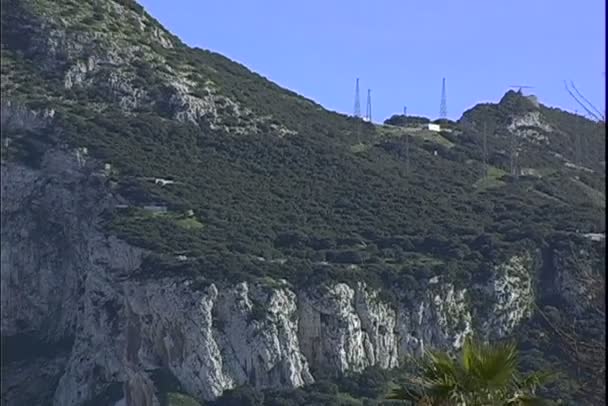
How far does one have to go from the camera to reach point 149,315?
67062 millimetres

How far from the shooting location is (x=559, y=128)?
381 feet

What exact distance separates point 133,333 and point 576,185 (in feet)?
118

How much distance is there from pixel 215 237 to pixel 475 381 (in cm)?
5695

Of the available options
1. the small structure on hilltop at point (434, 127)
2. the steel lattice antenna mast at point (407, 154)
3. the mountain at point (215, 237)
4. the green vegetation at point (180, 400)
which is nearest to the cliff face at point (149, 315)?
the mountain at point (215, 237)

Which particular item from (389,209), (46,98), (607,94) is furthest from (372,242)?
(607,94)

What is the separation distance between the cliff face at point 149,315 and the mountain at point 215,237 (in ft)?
0.31

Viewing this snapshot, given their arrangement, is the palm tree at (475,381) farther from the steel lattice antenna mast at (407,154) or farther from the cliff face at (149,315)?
the steel lattice antenna mast at (407,154)

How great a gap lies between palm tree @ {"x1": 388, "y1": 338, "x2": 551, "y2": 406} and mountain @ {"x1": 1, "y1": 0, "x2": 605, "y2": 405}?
36.8 meters

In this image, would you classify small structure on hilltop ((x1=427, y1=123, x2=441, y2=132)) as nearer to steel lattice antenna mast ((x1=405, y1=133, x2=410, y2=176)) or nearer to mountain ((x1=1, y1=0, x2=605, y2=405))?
steel lattice antenna mast ((x1=405, y1=133, x2=410, y2=176))

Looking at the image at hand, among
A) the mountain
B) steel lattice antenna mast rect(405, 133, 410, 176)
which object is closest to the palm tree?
the mountain

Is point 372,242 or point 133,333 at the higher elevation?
point 372,242

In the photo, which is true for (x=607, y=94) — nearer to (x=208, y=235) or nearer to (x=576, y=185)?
(x=208, y=235)

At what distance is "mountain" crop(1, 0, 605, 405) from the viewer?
65.9 metres

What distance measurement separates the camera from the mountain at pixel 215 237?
65938 millimetres
